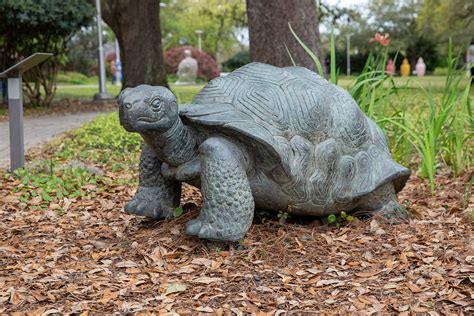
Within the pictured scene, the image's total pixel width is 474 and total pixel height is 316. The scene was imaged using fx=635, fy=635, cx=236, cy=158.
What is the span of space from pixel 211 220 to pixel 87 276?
2.09ft

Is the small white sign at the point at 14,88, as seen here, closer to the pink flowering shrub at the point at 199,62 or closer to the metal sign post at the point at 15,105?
the metal sign post at the point at 15,105

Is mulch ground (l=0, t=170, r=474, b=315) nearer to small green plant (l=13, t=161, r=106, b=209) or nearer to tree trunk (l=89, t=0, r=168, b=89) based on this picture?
small green plant (l=13, t=161, r=106, b=209)

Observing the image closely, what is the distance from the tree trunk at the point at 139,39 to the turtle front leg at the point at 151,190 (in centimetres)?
834

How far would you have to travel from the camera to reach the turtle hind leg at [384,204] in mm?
3615

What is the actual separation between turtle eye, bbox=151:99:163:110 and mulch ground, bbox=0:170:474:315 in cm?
73

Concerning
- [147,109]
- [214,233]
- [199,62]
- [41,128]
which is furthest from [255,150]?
[199,62]

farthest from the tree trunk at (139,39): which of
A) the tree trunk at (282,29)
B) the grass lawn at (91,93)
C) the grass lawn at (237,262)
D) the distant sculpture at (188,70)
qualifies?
the distant sculpture at (188,70)

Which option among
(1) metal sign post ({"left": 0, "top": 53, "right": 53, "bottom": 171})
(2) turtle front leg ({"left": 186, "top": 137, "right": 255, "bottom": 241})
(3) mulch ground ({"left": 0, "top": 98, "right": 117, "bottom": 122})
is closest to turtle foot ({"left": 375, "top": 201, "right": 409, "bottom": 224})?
(2) turtle front leg ({"left": 186, "top": 137, "right": 255, "bottom": 241})

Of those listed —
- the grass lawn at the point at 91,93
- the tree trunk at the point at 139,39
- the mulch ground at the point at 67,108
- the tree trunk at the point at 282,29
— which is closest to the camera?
the tree trunk at the point at 282,29

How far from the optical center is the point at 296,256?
3148 mm

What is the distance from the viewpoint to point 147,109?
3002 millimetres

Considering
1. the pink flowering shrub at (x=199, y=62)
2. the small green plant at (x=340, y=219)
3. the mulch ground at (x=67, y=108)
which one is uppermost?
the pink flowering shrub at (x=199, y=62)

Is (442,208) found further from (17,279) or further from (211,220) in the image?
(17,279)

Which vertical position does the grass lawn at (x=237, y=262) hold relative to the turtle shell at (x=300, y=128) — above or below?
below
